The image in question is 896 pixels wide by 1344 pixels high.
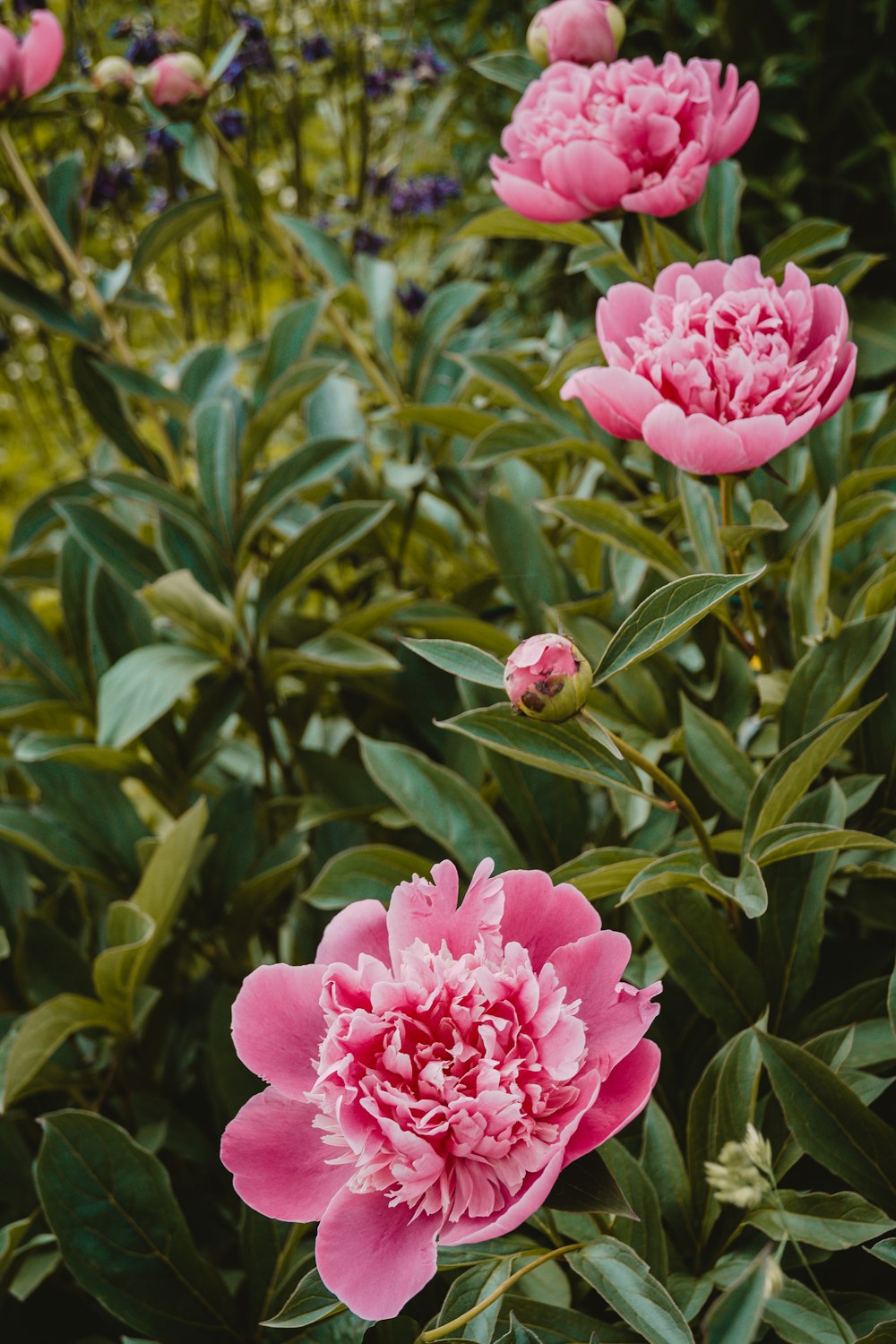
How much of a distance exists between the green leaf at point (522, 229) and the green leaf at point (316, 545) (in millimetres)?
214

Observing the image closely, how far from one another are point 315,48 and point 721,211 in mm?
881

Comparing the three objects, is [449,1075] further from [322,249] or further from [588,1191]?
[322,249]

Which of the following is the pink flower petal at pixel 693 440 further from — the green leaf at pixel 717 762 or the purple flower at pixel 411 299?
the purple flower at pixel 411 299

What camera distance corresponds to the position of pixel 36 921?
0.77 m

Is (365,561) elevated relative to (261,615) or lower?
lower

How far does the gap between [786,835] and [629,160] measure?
38 cm

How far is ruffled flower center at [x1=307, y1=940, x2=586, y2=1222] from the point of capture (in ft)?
1.17

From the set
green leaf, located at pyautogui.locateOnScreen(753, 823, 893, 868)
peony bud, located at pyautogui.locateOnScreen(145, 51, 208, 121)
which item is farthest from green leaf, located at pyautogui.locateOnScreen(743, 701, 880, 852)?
peony bud, located at pyautogui.locateOnScreen(145, 51, 208, 121)

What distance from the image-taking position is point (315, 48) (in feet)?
4.88

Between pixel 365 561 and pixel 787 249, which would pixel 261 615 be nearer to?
pixel 365 561

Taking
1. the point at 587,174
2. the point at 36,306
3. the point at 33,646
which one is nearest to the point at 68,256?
the point at 36,306

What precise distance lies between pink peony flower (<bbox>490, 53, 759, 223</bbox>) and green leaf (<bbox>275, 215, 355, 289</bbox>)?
45 cm

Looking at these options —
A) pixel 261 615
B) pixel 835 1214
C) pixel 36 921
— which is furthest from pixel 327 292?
pixel 835 1214

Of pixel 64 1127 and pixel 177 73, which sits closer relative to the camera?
pixel 64 1127
